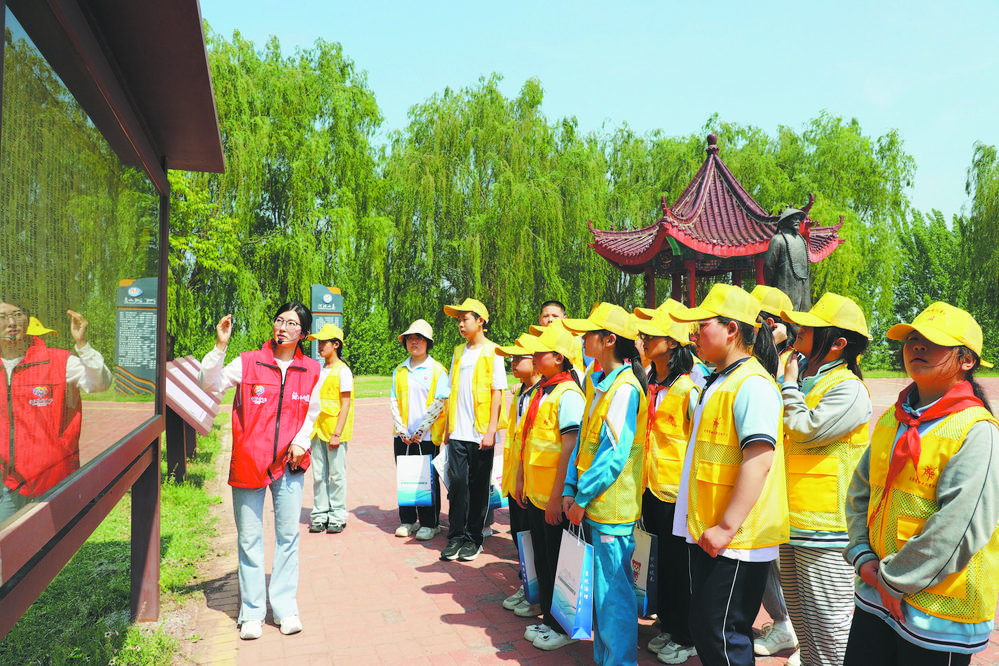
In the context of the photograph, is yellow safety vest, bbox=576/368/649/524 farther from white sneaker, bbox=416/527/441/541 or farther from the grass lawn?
white sneaker, bbox=416/527/441/541

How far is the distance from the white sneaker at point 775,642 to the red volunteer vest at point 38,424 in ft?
10.5

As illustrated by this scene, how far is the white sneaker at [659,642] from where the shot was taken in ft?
11.2

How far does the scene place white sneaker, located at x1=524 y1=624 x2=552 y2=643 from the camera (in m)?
3.53

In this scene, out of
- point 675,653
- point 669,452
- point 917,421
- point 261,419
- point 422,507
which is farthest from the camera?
point 422,507

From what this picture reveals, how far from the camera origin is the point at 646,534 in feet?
11.0

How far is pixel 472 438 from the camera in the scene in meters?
5.09

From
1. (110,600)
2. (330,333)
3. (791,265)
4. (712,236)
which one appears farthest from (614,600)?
(712,236)

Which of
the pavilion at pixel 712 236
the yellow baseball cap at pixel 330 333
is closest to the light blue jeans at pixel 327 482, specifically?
the yellow baseball cap at pixel 330 333

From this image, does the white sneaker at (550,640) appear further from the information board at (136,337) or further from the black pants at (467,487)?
the information board at (136,337)

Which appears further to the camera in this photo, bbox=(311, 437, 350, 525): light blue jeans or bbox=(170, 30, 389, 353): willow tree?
bbox=(170, 30, 389, 353): willow tree

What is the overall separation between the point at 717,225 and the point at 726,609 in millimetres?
8767

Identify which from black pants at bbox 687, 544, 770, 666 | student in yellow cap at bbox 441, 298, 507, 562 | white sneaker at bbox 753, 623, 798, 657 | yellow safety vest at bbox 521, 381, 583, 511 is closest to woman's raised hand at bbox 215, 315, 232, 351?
yellow safety vest at bbox 521, 381, 583, 511

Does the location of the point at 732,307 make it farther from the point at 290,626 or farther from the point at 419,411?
the point at 419,411

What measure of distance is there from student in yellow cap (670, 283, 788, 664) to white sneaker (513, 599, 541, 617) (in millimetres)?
1559
